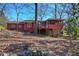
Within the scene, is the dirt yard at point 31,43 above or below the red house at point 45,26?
below

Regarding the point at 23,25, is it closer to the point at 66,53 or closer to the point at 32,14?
the point at 32,14

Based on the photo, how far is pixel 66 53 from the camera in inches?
77.4

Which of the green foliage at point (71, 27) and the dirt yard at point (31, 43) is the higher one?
the green foliage at point (71, 27)

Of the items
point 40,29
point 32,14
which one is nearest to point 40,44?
point 40,29

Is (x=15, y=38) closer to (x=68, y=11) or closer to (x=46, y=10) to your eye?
(x=46, y=10)

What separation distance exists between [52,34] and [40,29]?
0.11 metres

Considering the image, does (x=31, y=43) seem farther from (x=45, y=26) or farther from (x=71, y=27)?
(x=71, y=27)

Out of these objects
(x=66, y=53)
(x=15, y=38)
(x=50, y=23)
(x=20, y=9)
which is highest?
(x=20, y=9)

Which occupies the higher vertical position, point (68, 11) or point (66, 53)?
point (68, 11)

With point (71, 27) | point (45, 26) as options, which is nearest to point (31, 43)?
point (45, 26)

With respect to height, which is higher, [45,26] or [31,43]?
[45,26]

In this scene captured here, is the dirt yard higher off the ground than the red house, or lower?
lower

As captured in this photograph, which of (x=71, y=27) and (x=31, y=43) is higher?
(x=71, y=27)

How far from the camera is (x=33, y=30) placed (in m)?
1.98
